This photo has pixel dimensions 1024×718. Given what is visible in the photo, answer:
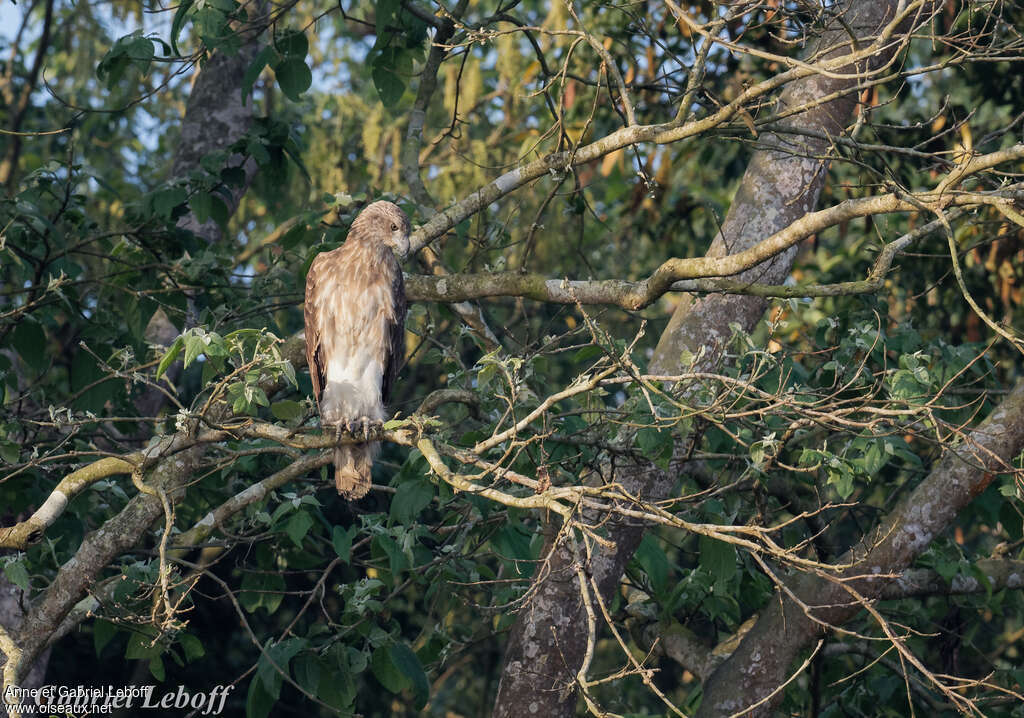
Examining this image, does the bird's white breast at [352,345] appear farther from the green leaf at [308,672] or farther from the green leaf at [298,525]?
the green leaf at [308,672]

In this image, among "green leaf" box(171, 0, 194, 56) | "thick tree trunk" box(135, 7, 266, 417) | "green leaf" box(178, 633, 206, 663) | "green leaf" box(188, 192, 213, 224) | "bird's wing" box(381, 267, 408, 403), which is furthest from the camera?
"thick tree trunk" box(135, 7, 266, 417)

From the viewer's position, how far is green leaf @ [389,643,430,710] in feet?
12.6

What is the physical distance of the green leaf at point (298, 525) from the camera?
149 inches

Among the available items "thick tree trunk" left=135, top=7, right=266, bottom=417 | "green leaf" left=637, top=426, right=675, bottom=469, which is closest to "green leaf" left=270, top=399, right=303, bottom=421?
"green leaf" left=637, top=426, right=675, bottom=469

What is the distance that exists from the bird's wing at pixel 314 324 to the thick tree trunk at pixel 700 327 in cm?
124

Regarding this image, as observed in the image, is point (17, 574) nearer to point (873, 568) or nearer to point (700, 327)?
point (700, 327)

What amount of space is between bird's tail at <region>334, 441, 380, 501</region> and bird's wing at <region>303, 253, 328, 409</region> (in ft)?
1.07

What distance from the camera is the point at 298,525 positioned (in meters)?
3.81

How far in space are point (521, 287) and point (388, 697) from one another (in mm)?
6511

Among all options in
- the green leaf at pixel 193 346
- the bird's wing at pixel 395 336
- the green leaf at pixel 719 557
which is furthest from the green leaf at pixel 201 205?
the green leaf at pixel 719 557

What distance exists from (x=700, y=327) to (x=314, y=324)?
1659 mm

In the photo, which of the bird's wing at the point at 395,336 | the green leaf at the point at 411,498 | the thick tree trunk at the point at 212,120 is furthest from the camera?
the thick tree trunk at the point at 212,120

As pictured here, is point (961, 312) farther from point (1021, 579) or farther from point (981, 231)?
point (1021, 579)

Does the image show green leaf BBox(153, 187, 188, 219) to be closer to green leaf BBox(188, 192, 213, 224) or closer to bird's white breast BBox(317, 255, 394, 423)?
green leaf BBox(188, 192, 213, 224)
